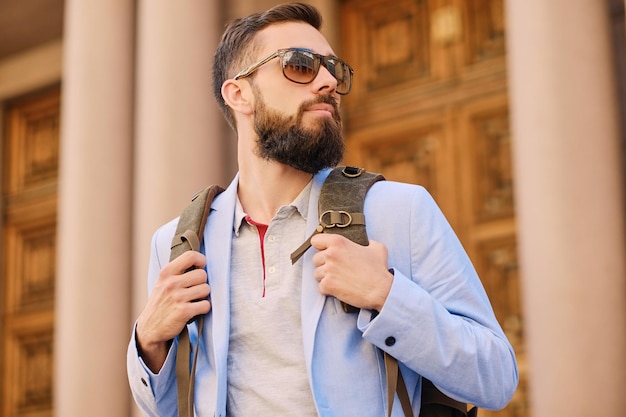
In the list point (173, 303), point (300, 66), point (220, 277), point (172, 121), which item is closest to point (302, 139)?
point (300, 66)

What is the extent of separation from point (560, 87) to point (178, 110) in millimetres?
3400

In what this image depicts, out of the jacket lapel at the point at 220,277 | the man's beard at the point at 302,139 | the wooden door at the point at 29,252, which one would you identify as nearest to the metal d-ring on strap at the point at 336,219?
the man's beard at the point at 302,139

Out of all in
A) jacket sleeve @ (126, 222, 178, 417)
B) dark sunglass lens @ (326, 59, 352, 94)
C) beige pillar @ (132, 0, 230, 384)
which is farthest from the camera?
beige pillar @ (132, 0, 230, 384)

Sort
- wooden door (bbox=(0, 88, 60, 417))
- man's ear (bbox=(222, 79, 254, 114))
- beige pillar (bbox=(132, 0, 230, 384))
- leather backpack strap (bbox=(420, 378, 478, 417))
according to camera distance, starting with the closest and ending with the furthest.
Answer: leather backpack strap (bbox=(420, 378, 478, 417)) < man's ear (bbox=(222, 79, 254, 114)) < beige pillar (bbox=(132, 0, 230, 384)) < wooden door (bbox=(0, 88, 60, 417))

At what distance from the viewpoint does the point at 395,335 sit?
2.66 m

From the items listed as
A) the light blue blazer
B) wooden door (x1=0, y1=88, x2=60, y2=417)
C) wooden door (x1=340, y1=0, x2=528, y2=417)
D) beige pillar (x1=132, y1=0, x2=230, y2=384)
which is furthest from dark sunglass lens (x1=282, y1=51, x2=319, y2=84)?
wooden door (x1=0, y1=88, x2=60, y2=417)

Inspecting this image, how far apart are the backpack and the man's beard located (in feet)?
0.23

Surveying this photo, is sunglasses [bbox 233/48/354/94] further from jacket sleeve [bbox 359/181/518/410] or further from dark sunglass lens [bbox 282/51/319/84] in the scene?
jacket sleeve [bbox 359/181/518/410]

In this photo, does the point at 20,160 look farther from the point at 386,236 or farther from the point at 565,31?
the point at 386,236

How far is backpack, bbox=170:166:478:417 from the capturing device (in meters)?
2.73

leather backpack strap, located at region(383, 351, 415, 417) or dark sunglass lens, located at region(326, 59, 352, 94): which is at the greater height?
dark sunglass lens, located at region(326, 59, 352, 94)

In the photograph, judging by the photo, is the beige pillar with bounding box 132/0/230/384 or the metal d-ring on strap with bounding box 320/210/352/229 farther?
the beige pillar with bounding box 132/0/230/384

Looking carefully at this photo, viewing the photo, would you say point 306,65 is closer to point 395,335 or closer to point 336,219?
point 336,219

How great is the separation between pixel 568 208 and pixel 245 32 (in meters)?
4.10
